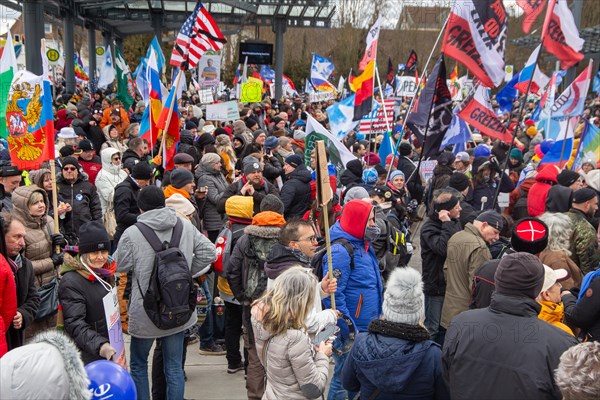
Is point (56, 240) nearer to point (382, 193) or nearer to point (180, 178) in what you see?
point (180, 178)

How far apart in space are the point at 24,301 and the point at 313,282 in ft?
6.92

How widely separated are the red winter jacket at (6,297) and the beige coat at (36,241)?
0.96m

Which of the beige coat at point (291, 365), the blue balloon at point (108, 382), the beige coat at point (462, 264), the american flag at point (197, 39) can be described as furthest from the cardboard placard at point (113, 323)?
the american flag at point (197, 39)

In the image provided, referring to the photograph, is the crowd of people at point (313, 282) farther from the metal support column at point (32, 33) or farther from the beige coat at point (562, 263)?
the metal support column at point (32, 33)

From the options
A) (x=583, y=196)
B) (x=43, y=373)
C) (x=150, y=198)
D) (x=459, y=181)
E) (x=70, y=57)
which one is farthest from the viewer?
(x=70, y=57)

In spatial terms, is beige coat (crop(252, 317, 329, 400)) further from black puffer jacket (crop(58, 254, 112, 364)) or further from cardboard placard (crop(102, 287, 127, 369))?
black puffer jacket (crop(58, 254, 112, 364))

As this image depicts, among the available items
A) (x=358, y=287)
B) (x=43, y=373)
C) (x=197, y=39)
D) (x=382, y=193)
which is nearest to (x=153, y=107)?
(x=197, y=39)

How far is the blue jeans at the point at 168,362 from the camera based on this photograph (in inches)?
204

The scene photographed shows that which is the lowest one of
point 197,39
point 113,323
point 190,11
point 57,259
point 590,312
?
point 113,323

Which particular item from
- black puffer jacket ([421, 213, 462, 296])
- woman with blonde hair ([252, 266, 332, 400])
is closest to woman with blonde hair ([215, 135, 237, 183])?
black puffer jacket ([421, 213, 462, 296])

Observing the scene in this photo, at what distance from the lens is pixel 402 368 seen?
3.48 m

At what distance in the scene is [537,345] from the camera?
3205mm

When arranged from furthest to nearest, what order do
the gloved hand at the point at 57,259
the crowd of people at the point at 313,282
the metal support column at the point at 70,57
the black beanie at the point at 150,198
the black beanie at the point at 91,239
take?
the metal support column at the point at 70,57
the gloved hand at the point at 57,259
the black beanie at the point at 150,198
the black beanie at the point at 91,239
the crowd of people at the point at 313,282

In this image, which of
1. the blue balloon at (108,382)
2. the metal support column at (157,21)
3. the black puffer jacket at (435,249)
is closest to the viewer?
the blue balloon at (108,382)
